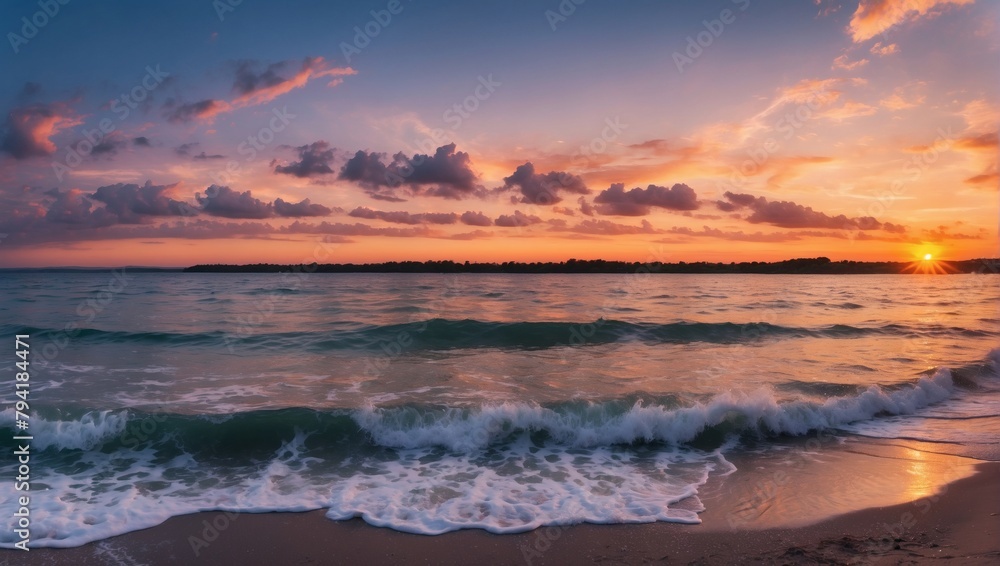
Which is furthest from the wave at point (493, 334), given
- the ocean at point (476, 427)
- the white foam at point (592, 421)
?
the white foam at point (592, 421)

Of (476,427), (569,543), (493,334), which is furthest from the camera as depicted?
(493,334)

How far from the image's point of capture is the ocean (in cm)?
683

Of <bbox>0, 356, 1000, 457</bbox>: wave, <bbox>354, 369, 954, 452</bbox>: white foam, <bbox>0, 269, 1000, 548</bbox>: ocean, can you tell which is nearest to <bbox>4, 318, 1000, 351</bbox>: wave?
<bbox>0, 269, 1000, 548</bbox>: ocean

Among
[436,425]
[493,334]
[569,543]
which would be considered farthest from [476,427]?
[493,334]

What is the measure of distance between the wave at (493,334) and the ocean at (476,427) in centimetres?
23

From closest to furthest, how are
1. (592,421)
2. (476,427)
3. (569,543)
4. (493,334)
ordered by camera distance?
(569,543), (476,427), (592,421), (493,334)

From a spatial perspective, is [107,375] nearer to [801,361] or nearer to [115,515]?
[115,515]

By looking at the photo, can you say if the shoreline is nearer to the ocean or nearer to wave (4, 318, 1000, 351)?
the ocean

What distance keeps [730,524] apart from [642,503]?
1086mm

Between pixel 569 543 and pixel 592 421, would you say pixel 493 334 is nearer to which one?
pixel 592 421

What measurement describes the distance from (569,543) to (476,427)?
13.9ft

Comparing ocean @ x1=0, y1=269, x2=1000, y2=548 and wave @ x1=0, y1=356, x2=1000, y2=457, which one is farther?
wave @ x1=0, y1=356, x2=1000, y2=457

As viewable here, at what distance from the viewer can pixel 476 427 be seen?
9.77 meters

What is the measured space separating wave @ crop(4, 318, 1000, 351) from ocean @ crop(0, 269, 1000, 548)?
0.23m
